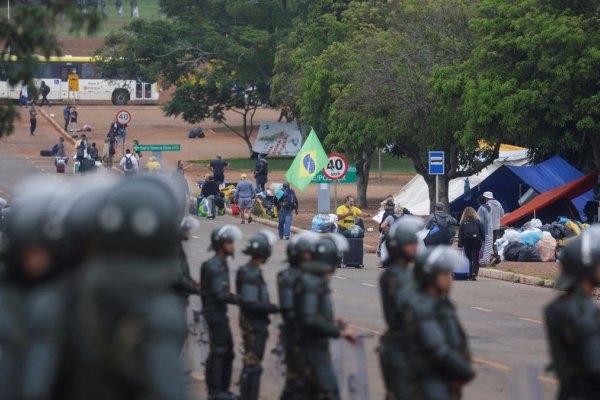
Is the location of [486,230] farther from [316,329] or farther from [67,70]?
[67,70]

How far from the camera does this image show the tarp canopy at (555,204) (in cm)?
3297

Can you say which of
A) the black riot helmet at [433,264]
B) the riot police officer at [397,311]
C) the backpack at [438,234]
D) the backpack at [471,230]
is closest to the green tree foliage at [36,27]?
the riot police officer at [397,311]

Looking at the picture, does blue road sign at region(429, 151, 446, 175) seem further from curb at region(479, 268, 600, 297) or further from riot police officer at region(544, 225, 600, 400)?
riot police officer at region(544, 225, 600, 400)

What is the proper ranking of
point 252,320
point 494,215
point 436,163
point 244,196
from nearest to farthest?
point 252,320
point 494,215
point 436,163
point 244,196

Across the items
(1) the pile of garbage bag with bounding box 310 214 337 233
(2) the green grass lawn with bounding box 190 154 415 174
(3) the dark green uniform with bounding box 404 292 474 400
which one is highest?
(3) the dark green uniform with bounding box 404 292 474 400

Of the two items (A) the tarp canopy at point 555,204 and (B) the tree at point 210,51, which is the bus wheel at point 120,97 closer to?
(B) the tree at point 210,51

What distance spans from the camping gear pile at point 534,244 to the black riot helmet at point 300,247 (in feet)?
60.5

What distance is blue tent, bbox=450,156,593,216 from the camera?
3434 centimetres

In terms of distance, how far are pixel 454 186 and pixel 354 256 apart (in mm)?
13154

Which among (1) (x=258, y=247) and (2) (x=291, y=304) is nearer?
(2) (x=291, y=304)

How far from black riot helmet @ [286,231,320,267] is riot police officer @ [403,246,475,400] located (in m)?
2.22

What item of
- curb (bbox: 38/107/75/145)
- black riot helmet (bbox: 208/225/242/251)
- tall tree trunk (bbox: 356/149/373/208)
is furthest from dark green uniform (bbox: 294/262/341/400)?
curb (bbox: 38/107/75/145)

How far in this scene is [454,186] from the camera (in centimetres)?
3981

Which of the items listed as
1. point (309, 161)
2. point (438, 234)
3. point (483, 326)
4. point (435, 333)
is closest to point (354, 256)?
point (438, 234)
